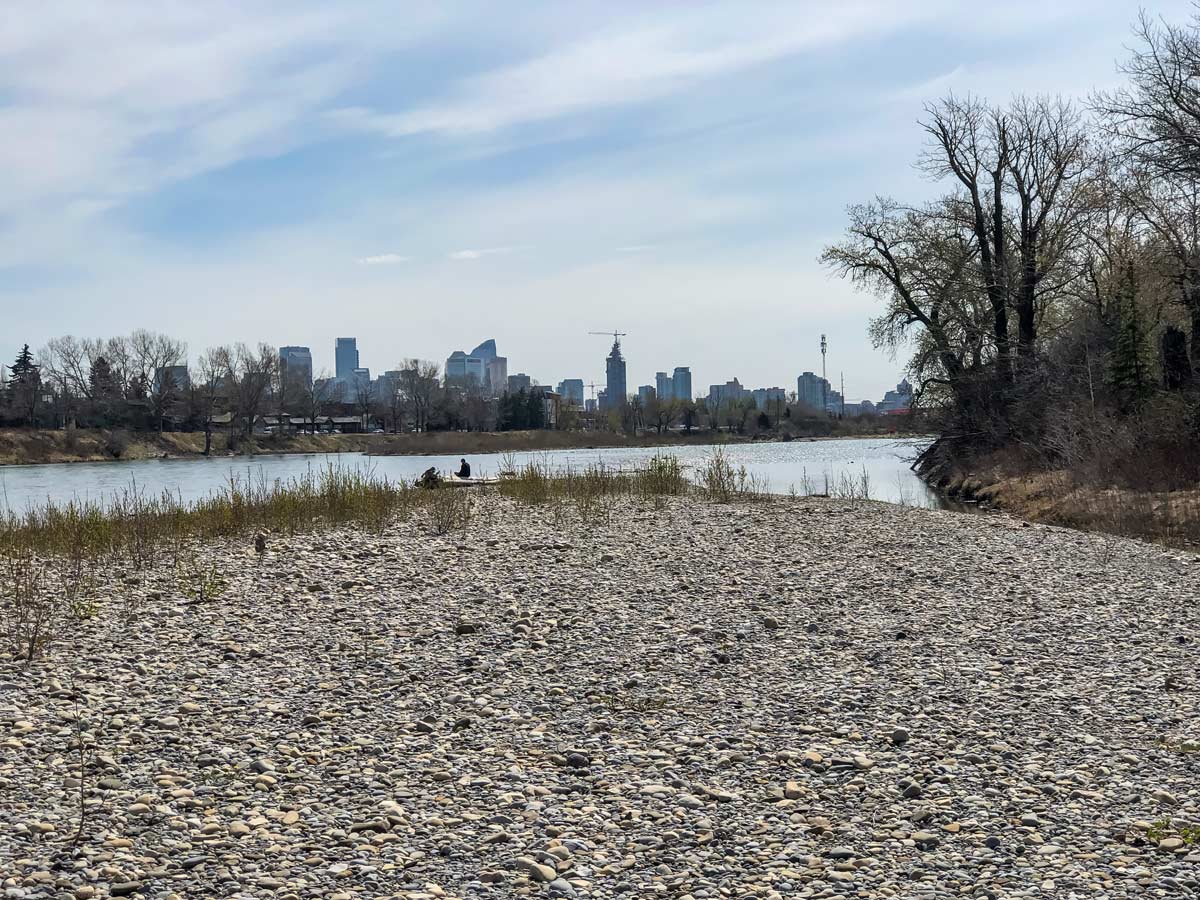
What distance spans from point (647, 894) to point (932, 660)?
184 inches

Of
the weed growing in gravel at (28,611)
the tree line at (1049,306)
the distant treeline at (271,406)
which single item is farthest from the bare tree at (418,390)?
the weed growing in gravel at (28,611)

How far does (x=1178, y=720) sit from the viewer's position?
646 centimetres

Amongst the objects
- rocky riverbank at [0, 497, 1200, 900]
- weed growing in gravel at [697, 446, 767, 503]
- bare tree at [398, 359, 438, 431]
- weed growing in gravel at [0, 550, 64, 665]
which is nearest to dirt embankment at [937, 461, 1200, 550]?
Answer: weed growing in gravel at [697, 446, 767, 503]

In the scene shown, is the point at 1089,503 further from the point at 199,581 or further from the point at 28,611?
the point at 28,611

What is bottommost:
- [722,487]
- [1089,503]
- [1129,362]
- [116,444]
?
[1089,503]

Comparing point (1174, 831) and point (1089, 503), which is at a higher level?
point (1089, 503)

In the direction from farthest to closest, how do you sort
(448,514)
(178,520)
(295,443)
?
(295,443)
(448,514)
(178,520)

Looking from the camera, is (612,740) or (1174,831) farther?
(612,740)

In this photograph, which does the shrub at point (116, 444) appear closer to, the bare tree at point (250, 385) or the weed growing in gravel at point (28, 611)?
the bare tree at point (250, 385)

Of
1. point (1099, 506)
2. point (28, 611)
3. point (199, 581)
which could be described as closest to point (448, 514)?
point (199, 581)

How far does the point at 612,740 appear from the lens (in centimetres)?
635

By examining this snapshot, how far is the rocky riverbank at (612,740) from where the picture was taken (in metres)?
4.48

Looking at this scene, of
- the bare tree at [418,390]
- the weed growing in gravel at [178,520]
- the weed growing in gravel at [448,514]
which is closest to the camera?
the weed growing in gravel at [178,520]

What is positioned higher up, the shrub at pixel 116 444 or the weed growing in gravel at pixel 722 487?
the shrub at pixel 116 444
